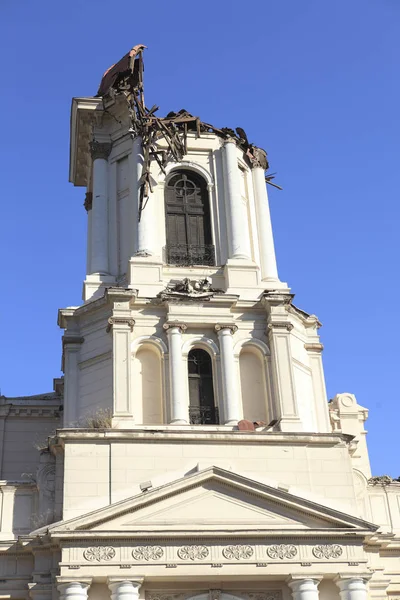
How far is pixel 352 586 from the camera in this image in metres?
23.2

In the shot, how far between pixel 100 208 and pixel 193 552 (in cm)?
1276

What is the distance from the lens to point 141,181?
30.5m

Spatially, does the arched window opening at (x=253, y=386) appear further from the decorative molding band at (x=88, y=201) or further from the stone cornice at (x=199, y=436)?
the decorative molding band at (x=88, y=201)

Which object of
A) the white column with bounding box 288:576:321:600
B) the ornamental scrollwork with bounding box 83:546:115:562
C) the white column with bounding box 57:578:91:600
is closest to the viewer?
the white column with bounding box 57:578:91:600

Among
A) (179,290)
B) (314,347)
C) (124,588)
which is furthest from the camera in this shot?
(314,347)

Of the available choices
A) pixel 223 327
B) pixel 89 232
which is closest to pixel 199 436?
pixel 223 327

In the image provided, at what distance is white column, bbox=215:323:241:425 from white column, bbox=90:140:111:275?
4.74 meters

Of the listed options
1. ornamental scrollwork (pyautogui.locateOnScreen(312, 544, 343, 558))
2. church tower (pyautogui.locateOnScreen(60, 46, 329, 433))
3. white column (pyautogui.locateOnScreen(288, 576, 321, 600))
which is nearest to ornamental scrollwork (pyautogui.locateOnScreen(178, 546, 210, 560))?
white column (pyautogui.locateOnScreen(288, 576, 321, 600))

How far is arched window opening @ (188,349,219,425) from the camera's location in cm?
2678

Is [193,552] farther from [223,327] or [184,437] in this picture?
[223,327]

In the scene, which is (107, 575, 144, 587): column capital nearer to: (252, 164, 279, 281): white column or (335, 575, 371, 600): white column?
(335, 575, 371, 600): white column

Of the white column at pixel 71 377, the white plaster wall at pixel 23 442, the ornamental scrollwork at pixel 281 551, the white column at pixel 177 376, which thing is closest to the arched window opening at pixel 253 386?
the white column at pixel 177 376

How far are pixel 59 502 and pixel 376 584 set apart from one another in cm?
860

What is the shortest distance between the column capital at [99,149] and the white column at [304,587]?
1610cm
